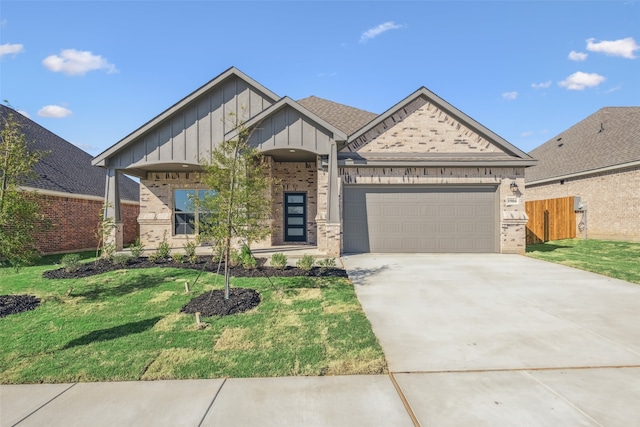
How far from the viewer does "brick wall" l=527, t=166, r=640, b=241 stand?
50.9 ft

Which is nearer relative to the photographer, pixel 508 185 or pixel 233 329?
pixel 233 329

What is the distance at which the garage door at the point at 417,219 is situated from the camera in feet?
40.2

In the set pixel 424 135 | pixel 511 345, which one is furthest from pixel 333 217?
pixel 511 345

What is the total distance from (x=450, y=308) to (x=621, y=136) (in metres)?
20.0

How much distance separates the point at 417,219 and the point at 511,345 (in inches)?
329

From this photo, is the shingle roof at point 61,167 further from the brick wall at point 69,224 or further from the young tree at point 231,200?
the young tree at point 231,200

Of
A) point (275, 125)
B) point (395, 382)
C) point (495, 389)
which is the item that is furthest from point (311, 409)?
point (275, 125)

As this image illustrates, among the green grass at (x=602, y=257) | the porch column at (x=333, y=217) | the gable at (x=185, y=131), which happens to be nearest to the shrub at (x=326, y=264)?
the porch column at (x=333, y=217)

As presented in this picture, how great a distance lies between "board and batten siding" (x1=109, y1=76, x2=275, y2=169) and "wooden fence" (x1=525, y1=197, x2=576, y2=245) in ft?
52.0

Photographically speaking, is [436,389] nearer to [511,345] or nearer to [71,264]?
[511,345]

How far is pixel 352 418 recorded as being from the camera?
276 cm

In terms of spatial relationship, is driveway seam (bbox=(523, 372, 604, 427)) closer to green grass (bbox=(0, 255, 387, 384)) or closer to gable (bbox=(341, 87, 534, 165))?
green grass (bbox=(0, 255, 387, 384))

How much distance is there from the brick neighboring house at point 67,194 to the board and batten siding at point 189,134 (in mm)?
2705

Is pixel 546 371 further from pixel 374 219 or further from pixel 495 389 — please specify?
pixel 374 219
